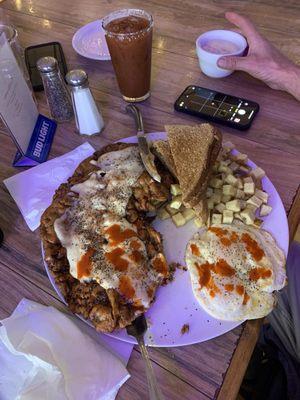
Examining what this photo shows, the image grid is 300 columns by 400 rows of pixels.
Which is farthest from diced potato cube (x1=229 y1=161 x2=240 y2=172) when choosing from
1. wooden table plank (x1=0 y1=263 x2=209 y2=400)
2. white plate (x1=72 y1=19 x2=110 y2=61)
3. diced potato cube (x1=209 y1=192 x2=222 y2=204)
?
white plate (x1=72 y1=19 x2=110 y2=61)

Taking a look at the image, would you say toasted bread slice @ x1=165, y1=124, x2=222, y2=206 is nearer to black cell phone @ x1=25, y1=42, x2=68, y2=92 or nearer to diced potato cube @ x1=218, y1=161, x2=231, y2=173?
diced potato cube @ x1=218, y1=161, x2=231, y2=173

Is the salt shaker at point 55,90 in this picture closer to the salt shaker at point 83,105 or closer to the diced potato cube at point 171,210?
the salt shaker at point 83,105

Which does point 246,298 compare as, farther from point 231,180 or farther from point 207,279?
point 231,180

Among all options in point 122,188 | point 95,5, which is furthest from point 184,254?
point 95,5

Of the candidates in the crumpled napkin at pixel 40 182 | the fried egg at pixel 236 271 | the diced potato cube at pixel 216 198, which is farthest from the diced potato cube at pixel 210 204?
the crumpled napkin at pixel 40 182

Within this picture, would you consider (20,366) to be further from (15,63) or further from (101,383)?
(15,63)

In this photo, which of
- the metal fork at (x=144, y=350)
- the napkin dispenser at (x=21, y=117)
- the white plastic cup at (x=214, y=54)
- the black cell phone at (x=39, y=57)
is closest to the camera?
the metal fork at (x=144, y=350)
